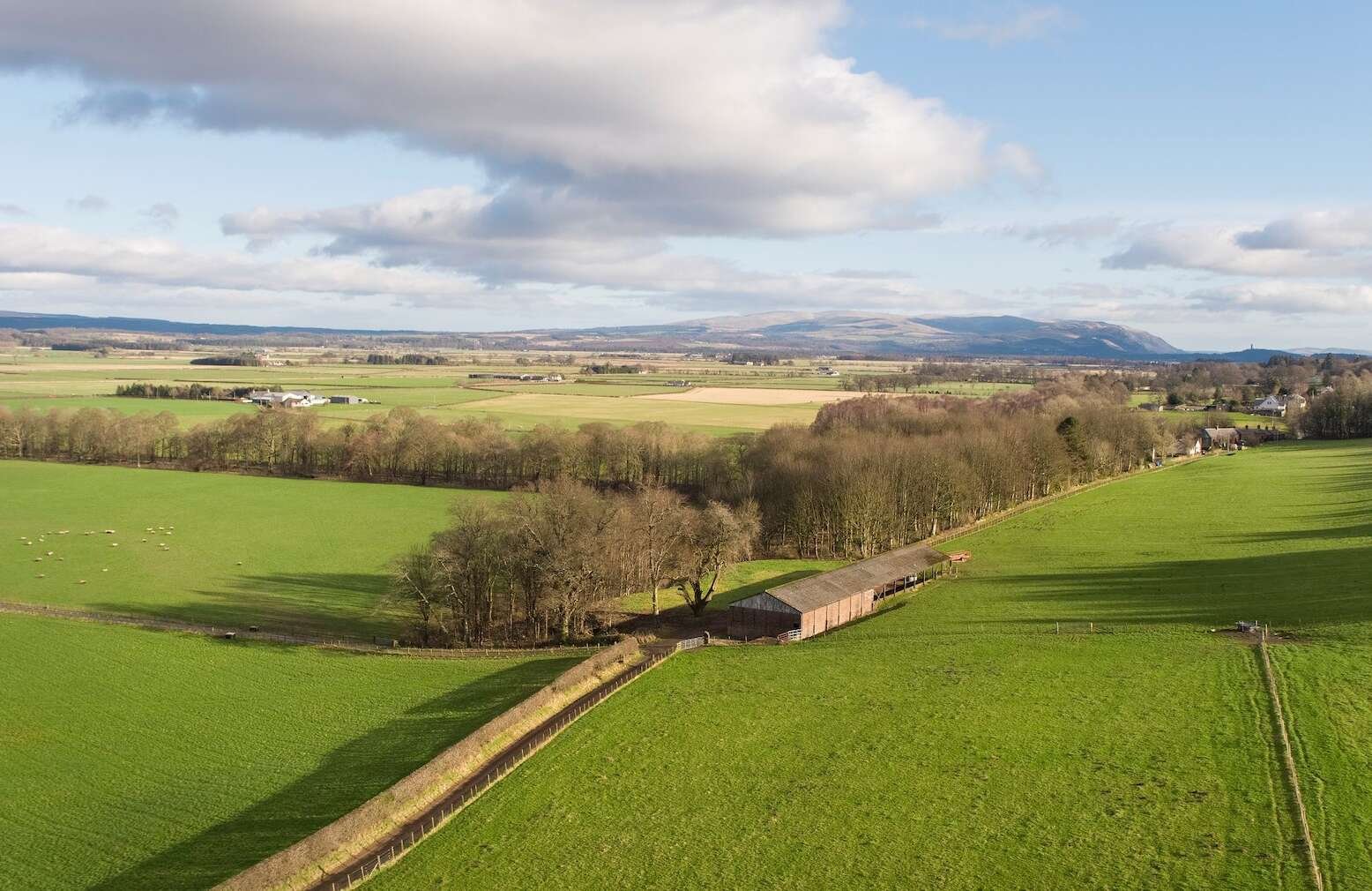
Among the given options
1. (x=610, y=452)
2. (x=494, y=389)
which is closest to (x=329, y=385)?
(x=494, y=389)

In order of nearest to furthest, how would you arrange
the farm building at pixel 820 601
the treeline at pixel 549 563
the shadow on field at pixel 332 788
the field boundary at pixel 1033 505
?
1. the shadow on field at pixel 332 788
2. the farm building at pixel 820 601
3. the treeline at pixel 549 563
4. the field boundary at pixel 1033 505

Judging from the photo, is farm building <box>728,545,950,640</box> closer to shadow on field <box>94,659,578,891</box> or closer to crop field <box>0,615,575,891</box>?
crop field <box>0,615,575,891</box>

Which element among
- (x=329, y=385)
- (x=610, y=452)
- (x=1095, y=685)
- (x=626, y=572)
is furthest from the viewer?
(x=329, y=385)

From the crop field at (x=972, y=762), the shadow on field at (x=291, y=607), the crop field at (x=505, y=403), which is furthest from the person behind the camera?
the crop field at (x=505, y=403)

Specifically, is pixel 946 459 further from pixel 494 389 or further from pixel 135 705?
pixel 494 389

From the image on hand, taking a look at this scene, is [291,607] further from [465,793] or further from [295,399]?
[295,399]

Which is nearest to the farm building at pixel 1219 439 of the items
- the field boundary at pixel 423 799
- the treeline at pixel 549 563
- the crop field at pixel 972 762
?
the crop field at pixel 972 762

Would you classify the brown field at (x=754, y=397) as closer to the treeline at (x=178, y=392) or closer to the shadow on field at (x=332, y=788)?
the treeline at (x=178, y=392)
